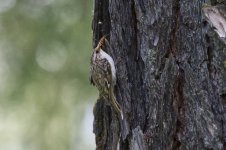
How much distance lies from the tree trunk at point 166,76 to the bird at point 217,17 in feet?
0.04

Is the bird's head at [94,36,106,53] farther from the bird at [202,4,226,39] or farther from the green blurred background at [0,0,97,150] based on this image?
the green blurred background at [0,0,97,150]

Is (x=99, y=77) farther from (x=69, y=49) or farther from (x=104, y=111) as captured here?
(x=69, y=49)

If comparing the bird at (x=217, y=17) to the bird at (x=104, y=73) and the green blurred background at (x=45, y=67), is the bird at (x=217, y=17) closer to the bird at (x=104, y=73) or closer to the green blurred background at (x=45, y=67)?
the bird at (x=104, y=73)

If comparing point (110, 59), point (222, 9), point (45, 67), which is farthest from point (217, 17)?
point (45, 67)

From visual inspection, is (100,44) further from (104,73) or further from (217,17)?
(217,17)

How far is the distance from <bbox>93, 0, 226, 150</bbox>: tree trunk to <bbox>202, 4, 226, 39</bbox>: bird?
1cm

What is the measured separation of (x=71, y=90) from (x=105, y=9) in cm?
195

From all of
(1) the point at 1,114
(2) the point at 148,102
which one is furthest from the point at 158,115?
(1) the point at 1,114

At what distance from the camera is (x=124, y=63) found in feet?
4.84

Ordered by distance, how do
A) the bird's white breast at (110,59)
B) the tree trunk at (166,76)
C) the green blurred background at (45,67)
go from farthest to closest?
the green blurred background at (45,67) → the bird's white breast at (110,59) → the tree trunk at (166,76)

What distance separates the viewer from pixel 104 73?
5.00ft

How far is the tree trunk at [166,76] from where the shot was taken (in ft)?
4.22

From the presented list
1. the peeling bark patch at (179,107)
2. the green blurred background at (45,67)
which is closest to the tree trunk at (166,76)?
the peeling bark patch at (179,107)

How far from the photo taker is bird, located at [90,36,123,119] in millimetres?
1489
